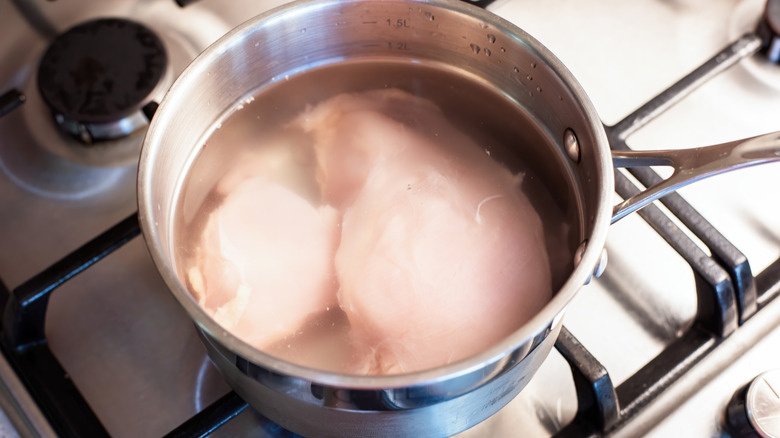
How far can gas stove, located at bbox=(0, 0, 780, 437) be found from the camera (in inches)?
→ 29.0

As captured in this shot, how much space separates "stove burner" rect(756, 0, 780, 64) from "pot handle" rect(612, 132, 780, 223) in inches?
14.2

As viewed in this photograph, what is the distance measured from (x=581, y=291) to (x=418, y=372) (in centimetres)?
33

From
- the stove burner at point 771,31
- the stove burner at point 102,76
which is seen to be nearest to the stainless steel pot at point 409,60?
the stove burner at point 102,76

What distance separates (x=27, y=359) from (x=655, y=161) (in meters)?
0.65

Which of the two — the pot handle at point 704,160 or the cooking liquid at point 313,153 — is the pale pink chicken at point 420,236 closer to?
the cooking liquid at point 313,153

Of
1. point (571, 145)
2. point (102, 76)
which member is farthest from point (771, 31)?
point (102, 76)

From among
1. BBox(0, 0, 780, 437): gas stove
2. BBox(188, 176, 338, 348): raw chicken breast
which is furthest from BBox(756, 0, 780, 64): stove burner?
BBox(188, 176, 338, 348): raw chicken breast

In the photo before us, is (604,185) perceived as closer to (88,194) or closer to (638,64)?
(638,64)

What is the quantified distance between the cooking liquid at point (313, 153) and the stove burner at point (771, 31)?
33 centimetres

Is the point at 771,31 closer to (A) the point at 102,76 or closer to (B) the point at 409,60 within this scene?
(B) the point at 409,60

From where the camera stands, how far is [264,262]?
2.54ft

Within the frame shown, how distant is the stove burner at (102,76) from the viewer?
882 millimetres

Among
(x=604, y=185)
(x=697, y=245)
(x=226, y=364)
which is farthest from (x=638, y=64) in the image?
(x=226, y=364)

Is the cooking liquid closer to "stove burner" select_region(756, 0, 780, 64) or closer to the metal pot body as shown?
the metal pot body
